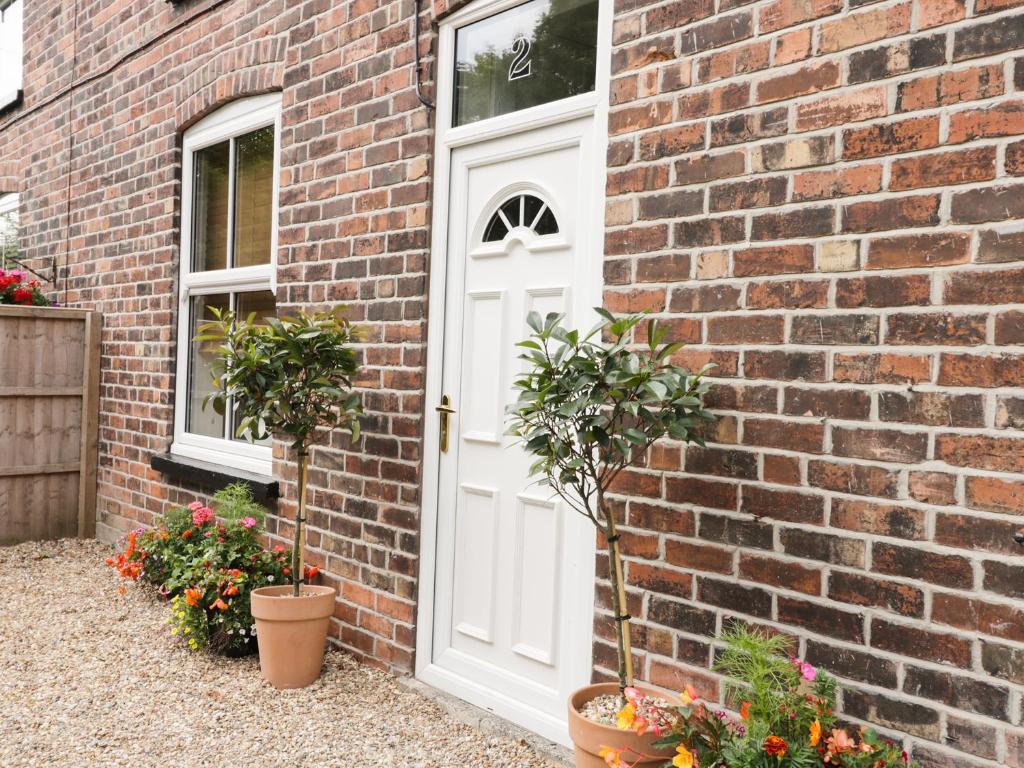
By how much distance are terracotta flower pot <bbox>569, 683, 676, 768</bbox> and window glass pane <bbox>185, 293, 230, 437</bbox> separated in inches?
141

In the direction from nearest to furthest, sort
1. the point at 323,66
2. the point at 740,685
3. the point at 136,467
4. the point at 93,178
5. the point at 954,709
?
the point at 954,709
the point at 740,685
the point at 323,66
the point at 136,467
the point at 93,178

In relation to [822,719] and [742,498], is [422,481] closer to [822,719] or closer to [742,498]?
[742,498]

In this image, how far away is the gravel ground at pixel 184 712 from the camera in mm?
3092

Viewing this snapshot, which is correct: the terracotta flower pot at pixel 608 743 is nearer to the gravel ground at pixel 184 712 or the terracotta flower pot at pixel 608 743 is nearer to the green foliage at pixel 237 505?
the gravel ground at pixel 184 712

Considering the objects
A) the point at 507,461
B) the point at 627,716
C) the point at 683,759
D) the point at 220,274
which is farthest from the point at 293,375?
→ the point at 683,759

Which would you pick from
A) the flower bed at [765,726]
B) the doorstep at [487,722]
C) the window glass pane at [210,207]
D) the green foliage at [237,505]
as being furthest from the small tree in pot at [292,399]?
the window glass pane at [210,207]

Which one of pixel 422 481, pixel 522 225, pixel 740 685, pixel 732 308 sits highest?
pixel 522 225

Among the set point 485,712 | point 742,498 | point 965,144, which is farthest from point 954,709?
point 485,712

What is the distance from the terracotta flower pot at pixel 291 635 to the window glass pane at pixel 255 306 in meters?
1.37

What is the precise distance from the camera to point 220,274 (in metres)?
5.21

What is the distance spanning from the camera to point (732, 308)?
8.55ft

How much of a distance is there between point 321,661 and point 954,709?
251 centimetres

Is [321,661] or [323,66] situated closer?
[321,661]

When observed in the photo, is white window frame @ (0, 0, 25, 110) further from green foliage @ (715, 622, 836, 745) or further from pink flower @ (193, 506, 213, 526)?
green foliage @ (715, 622, 836, 745)
